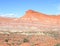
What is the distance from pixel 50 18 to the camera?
43062 millimetres

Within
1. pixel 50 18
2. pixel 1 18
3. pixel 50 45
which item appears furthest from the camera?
pixel 50 18

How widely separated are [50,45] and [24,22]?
70.2ft

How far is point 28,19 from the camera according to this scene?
41.7 meters

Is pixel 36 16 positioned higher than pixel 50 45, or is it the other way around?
pixel 36 16

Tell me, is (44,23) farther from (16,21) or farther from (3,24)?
(3,24)

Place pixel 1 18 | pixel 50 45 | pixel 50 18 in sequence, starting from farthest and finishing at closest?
pixel 50 18
pixel 1 18
pixel 50 45

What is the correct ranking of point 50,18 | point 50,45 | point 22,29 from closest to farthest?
point 50,45, point 22,29, point 50,18

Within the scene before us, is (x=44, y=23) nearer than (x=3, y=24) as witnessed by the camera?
No

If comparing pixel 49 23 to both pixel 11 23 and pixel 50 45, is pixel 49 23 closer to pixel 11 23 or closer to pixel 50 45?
pixel 11 23

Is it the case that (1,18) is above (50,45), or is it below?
above

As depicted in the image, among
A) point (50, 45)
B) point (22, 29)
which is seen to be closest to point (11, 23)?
point (22, 29)

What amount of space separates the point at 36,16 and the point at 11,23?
16.0 ft

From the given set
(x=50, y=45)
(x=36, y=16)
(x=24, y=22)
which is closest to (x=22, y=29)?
(x=24, y=22)

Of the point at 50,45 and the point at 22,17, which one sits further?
the point at 22,17
